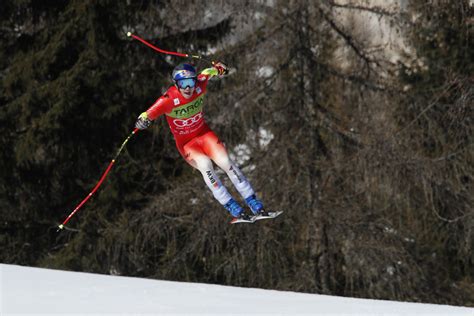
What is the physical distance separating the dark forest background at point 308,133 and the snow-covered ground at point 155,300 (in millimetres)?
5181

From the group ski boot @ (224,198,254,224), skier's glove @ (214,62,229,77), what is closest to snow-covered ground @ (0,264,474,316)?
ski boot @ (224,198,254,224)

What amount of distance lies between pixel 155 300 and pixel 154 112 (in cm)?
169

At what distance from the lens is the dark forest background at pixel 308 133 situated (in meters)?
14.6

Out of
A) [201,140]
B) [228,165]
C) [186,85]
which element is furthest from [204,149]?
[186,85]

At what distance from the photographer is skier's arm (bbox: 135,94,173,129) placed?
823 centimetres

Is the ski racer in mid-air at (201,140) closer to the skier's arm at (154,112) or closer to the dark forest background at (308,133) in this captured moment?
the skier's arm at (154,112)

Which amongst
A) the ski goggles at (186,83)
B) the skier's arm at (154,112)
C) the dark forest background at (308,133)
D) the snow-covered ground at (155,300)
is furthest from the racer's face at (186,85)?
the dark forest background at (308,133)

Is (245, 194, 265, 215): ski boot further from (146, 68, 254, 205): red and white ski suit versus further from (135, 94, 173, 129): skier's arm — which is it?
(135, 94, 173, 129): skier's arm

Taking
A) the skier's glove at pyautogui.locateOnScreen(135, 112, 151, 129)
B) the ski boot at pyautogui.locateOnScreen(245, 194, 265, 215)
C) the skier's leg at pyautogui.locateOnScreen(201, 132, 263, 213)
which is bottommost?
the ski boot at pyautogui.locateOnScreen(245, 194, 265, 215)

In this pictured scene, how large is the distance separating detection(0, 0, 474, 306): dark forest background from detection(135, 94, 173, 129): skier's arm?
624 cm

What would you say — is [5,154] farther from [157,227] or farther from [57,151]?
[157,227]

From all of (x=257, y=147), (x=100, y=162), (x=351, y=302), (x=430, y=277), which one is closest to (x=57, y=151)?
(x=100, y=162)

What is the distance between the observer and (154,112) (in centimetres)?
823

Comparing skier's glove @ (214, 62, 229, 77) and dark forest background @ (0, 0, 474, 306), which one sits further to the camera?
dark forest background @ (0, 0, 474, 306)
